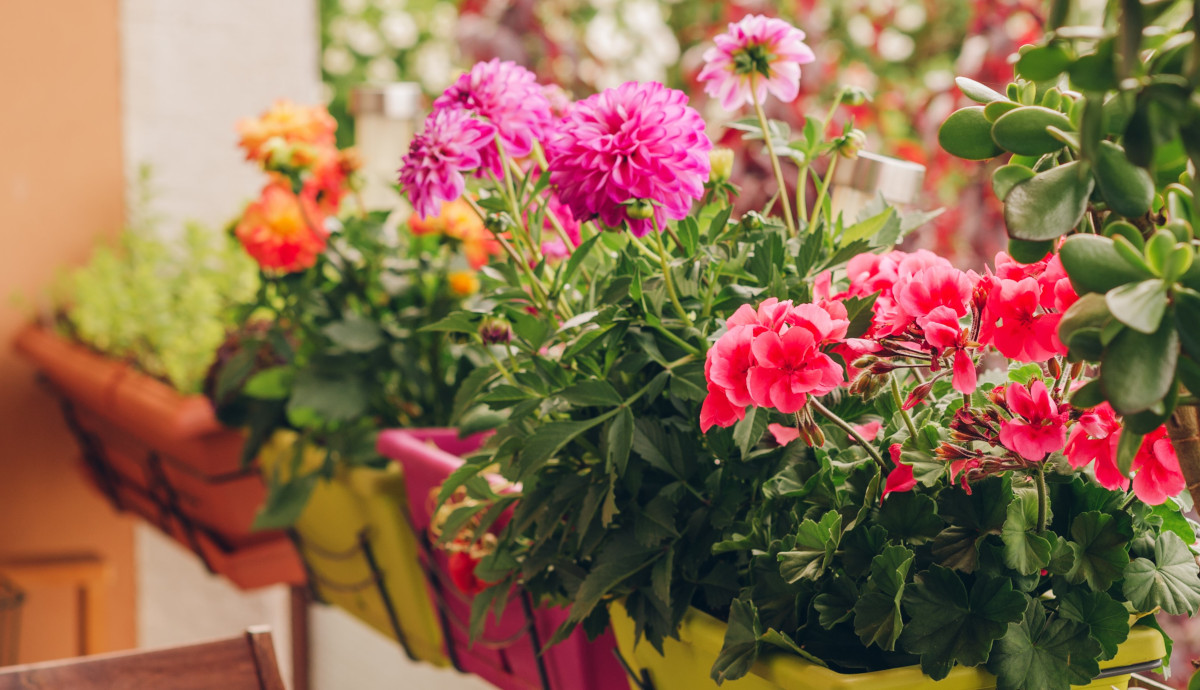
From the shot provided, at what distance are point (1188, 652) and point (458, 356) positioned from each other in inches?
44.6

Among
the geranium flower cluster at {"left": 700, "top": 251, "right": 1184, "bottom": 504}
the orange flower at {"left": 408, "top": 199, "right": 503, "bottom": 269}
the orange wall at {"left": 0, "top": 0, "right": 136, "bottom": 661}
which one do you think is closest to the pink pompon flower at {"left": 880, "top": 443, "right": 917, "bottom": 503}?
the geranium flower cluster at {"left": 700, "top": 251, "right": 1184, "bottom": 504}

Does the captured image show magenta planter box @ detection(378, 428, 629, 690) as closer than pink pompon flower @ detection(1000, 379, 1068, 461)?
No

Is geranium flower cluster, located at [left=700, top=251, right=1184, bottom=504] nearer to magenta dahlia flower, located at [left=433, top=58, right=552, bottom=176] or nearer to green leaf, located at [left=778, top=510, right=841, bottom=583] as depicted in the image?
green leaf, located at [left=778, top=510, right=841, bottom=583]

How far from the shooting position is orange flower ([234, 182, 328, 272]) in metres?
1.09

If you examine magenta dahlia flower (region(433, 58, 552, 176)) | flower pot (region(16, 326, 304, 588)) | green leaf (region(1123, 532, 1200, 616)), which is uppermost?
magenta dahlia flower (region(433, 58, 552, 176))

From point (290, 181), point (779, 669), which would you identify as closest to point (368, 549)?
point (290, 181)

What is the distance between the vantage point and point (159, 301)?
5.15 feet

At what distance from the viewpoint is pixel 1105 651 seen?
473 millimetres

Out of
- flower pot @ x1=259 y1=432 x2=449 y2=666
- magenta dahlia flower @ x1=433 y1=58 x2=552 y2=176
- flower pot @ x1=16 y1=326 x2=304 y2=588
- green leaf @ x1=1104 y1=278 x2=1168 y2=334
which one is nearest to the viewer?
green leaf @ x1=1104 y1=278 x2=1168 y2=334

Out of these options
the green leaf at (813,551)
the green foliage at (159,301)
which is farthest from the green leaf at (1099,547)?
the green foliage at (159,301)

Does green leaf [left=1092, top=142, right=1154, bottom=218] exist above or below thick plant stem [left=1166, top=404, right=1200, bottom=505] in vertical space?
above

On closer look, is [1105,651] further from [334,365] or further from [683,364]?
[334,365]

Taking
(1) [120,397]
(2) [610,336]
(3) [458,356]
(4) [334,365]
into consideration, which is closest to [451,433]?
(3) [458,356]

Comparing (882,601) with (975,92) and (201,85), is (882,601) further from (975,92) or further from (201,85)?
(201,85)
